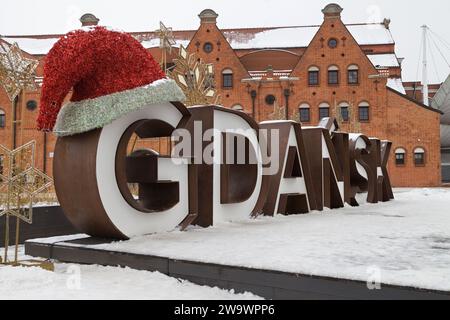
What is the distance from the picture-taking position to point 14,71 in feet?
20.7

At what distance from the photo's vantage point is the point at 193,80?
516 inches

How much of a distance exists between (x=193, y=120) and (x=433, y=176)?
25470 mm

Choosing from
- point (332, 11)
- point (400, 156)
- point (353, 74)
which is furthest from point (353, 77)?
point (400, 156)

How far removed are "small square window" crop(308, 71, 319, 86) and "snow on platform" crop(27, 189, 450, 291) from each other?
76.1 ft

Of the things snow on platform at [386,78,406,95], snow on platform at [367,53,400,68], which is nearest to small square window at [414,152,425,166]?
snow on platform at [386,78,406,95]

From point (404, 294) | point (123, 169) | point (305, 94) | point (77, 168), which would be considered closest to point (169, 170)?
point (123, 169)

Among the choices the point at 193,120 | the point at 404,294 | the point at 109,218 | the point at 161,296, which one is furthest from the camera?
the point at 193,120

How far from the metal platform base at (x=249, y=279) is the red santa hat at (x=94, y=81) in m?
1.61

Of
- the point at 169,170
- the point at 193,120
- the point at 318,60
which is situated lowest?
the point at 169,170

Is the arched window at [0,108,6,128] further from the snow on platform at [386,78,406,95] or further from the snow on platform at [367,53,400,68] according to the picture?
the snow on platform at [386,78,406,95]

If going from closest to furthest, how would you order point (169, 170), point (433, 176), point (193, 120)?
point (169, 170), point (193, 120), point (433, 176)

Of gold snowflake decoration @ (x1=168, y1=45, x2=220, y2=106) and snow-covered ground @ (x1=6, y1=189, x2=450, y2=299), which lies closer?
snow-covered ground @ (x1=6, y1=189, x2=450, y2=299)

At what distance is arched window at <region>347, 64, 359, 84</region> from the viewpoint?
30.4m

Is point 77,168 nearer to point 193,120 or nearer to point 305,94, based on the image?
point 193,120
